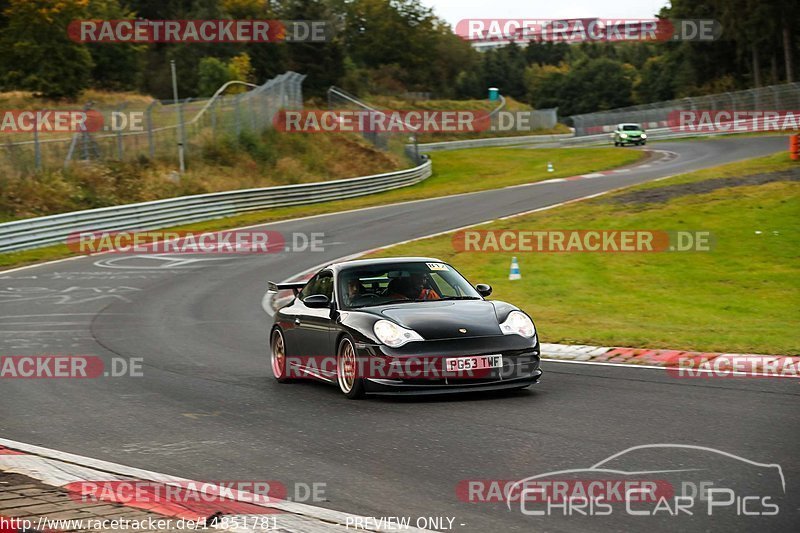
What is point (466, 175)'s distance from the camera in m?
55.5

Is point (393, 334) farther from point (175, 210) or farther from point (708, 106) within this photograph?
point (708, 106)

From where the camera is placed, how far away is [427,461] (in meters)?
6.93

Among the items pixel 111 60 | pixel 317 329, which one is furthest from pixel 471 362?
pixel 111 60

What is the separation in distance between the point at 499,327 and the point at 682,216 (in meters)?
18.7

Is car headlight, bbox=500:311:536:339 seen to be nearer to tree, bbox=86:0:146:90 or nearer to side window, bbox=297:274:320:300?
side window, bbox=297:274:320:300

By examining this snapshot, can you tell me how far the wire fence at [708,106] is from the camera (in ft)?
230

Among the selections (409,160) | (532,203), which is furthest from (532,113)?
(532,203)

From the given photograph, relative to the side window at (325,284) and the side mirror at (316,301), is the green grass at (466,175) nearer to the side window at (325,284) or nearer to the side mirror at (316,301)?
the side window at (325,284)

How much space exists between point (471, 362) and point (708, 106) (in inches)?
2880

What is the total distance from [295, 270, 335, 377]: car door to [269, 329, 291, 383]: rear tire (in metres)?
0.41

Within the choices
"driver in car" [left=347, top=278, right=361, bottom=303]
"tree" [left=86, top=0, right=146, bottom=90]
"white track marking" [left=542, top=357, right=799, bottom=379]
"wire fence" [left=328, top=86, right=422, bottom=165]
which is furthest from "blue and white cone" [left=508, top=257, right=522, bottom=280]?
"tree" [left=86, top=0, right=146, bottom=90]

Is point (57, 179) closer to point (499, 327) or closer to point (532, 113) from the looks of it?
point (499, 327)

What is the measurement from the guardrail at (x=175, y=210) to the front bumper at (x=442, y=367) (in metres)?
22.1

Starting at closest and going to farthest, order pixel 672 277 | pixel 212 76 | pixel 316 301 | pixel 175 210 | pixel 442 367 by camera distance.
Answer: pixel 442 367 < pixel 316 301 < pixel 672 277 < pixel 175 210 < pixel 212 76
